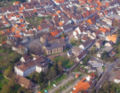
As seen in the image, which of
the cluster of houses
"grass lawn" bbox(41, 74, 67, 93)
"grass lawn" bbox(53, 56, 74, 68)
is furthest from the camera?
the cluster of houses

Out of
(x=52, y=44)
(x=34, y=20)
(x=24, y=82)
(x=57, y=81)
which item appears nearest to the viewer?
(x=24, y=82)

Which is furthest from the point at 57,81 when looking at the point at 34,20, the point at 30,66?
the point at 34,20

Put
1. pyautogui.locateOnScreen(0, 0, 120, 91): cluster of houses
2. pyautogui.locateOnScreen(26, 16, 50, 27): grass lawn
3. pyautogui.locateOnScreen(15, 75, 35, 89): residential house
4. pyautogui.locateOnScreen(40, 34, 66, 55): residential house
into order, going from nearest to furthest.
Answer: pyautogui.locateOnScreen(15, 75, 35, 89): residential house < pyautogui.locateOnScreen(0, 0, 120, 91): cluster of houses < pyautogui.locateOnScreen(40, 34, 66, 55): residential house < pyautogui.locateOnScreen(26, 16, 50, 27): grass lawn

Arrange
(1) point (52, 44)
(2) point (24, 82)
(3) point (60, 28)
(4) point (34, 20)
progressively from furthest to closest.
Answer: (4) point (34, 20), (3) point (60, 28), (1) point (52, 44), (2) point (24, 82)

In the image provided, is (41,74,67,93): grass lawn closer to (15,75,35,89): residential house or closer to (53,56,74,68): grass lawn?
(15,75,35,89): residential house

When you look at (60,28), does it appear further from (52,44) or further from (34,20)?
(52,44)

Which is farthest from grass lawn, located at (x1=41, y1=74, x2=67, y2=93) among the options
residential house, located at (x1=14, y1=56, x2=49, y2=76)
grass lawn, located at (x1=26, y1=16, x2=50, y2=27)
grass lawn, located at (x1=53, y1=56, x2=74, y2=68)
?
grass lawn, located at (x1=26, y1=16, x2=50, y2=27)

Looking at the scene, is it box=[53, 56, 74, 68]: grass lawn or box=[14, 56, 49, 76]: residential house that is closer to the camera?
box=[14, 56, 49, 76]: residential house

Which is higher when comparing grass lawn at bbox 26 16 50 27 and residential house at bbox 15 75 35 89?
grass lawn at bbox 26 16 50 27

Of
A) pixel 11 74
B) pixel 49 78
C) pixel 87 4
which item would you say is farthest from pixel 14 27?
pixel 87 4

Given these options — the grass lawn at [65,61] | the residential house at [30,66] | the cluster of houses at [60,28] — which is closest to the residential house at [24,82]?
the cluster of houses at [60,28]
